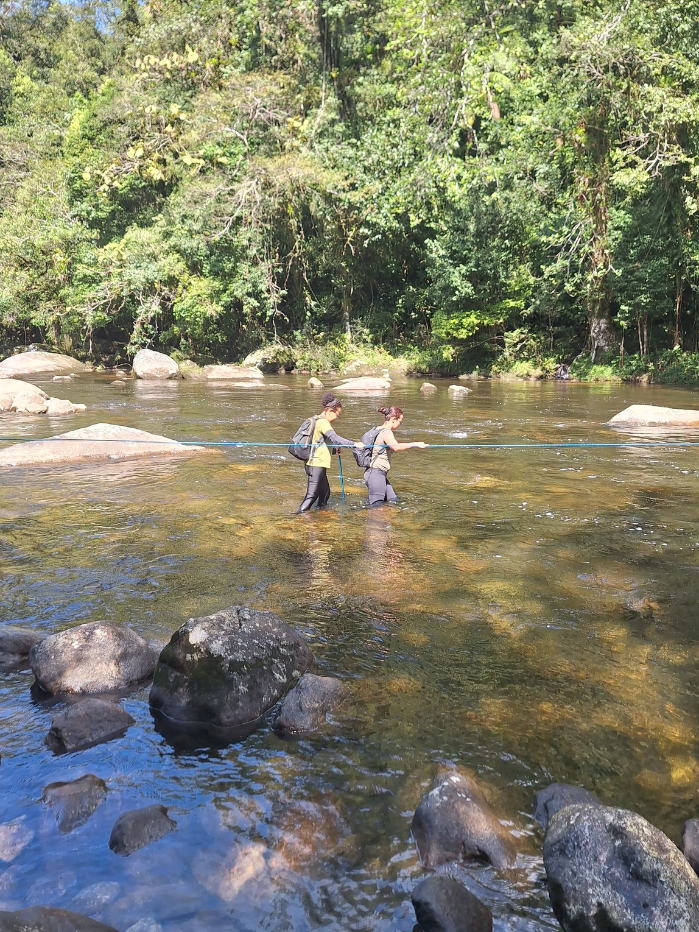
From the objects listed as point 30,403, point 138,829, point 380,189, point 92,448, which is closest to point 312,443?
point 92,448

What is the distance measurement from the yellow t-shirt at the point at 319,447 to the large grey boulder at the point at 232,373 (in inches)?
851

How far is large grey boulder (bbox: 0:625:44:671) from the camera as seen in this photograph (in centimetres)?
476

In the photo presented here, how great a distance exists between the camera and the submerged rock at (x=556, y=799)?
3.28 metres

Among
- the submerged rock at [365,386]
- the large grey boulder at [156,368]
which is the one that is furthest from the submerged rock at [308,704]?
the large grey boulder at [156,368]

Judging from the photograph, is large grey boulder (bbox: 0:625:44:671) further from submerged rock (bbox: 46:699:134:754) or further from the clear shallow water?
submerged rock (bbox: 46:699:134:754)

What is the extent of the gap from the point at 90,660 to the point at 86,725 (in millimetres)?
581

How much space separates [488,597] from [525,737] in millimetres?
1987

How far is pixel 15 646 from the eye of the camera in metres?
4.84

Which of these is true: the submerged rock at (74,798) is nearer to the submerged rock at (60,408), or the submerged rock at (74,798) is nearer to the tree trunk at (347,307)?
the submerged rock at (60,408)

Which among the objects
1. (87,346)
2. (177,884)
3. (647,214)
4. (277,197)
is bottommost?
(177,884)

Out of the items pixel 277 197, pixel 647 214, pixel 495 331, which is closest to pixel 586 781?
pixel 647 214

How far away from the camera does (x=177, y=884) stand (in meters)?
2.96

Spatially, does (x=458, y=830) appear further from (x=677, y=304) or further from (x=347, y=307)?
(x=347, y=307)

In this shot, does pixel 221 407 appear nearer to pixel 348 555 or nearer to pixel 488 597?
pixel 348 555
